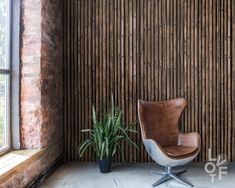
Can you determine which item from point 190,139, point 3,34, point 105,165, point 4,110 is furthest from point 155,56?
point 4,110

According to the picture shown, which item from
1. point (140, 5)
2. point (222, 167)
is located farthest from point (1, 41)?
point (222, 167)

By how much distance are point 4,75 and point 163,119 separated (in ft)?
7.82

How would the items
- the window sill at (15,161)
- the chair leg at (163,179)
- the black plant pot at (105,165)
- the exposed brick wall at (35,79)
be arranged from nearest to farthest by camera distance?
the window sill at (15,161) → the chair leg at (163,179) → the exposed brick wall at (35,79) → the black plant pot at (105,165)

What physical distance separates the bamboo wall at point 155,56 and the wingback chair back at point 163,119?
385mm

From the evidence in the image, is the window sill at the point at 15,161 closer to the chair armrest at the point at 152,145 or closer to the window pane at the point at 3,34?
→ the window pane at the point at 3,34

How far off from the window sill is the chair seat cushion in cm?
174

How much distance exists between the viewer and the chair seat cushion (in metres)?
3.20

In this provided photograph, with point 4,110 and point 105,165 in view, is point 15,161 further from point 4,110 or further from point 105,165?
point 105,165

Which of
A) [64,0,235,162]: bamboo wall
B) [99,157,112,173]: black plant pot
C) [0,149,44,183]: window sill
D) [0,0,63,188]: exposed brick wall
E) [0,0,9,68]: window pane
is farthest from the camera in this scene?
[64,0,235,162]: bamboo wall

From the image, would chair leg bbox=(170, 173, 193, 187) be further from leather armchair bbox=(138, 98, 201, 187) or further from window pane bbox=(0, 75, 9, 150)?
window pane bbox=(0, 75, 9, 150)

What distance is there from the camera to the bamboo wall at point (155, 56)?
4.23 meters

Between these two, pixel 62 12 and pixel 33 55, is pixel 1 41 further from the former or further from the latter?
pixel 62 12

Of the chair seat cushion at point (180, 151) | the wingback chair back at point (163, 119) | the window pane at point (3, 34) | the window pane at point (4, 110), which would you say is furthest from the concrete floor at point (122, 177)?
the window pane at point (3, 34)

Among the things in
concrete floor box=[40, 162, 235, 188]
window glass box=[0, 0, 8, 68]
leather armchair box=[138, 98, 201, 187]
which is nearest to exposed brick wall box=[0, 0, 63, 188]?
window glass box=[0, 0, 8, 68]
